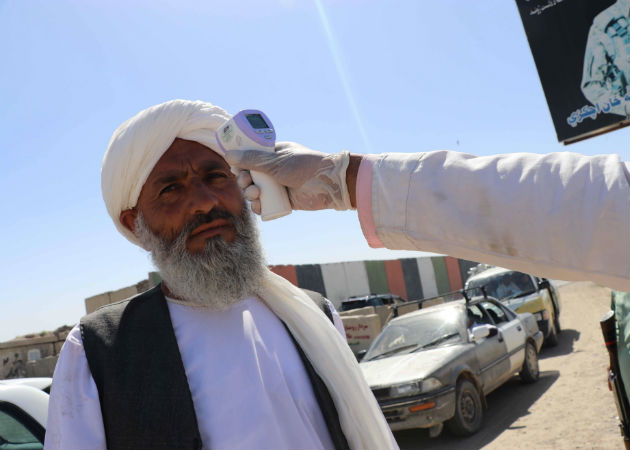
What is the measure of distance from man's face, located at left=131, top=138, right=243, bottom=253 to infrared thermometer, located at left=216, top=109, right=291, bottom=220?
67 cm

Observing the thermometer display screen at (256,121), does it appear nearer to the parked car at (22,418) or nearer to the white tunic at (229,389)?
the white tunic at (229,389)

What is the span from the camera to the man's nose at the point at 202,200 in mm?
2398

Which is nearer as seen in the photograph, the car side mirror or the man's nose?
the man's nose

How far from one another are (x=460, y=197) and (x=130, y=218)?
228 cm

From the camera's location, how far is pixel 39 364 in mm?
12648

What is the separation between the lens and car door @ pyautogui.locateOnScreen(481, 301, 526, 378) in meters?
8.10

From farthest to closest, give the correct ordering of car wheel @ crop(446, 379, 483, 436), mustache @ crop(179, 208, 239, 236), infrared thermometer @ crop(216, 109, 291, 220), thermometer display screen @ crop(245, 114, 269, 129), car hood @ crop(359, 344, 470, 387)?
1. car wheel @ crop(446, 379, 483, 436)
2. car hood @ crop(359, 344, 470, 387)
3. mustache @ crop(179, 208, 239, 236)
4. thermometer display screen @ crop(245, 114, 269, 129)
5. infrared thermometer @ crop(216, 109, 291, 220)

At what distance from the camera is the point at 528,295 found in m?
11.9

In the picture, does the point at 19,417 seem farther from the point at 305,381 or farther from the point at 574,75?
the point at 574,75

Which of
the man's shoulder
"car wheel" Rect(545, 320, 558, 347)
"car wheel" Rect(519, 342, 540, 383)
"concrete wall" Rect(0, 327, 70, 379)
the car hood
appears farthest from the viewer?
"concrete wall" Rect(0, 327, 70, 379)

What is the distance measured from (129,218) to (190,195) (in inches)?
22.5

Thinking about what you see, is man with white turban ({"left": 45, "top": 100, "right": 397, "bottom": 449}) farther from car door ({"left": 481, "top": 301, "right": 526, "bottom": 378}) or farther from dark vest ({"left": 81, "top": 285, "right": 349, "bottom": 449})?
car door ({"left": 481, "top": 301, "right": 526, "bottom": 378})

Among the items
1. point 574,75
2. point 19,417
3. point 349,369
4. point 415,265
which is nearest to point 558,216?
point 349,369

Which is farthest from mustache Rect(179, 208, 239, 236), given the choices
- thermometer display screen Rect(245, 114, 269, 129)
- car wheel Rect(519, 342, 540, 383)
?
car wheel Rect(519, 342, 540, 383)
